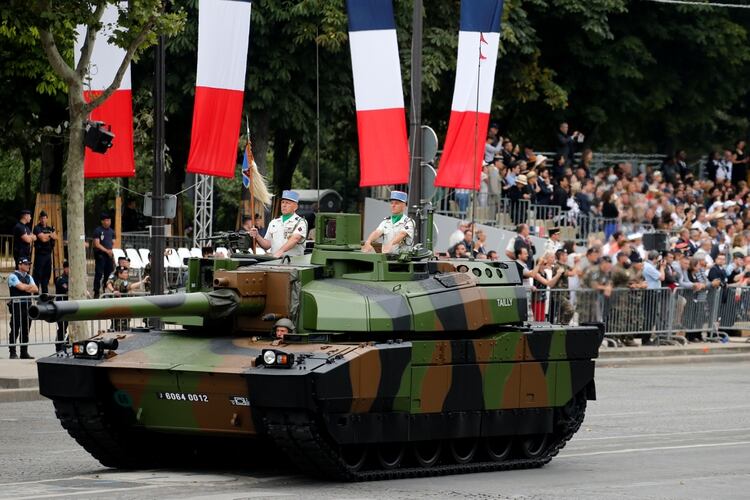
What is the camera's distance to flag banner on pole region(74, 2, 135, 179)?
2383 centimetres

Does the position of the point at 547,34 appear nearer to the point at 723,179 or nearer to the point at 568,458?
the point at 723,179

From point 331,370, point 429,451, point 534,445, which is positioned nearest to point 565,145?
point 534,445

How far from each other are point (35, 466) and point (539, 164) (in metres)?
22.4

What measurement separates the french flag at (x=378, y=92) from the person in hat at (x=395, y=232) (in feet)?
29.9

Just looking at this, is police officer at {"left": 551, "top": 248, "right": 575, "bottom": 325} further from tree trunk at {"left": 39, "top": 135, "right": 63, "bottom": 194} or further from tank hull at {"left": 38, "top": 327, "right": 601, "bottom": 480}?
tree trunk at {"left": 39, "top": 135, "right": 63, "bottom": 194}

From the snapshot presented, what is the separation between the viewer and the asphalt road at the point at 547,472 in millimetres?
13672

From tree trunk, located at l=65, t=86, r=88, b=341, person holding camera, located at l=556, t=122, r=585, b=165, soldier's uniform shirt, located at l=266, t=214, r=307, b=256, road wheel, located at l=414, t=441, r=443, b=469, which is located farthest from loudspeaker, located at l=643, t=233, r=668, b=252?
road wheel, located at l=414, t=441, r=443, b=469

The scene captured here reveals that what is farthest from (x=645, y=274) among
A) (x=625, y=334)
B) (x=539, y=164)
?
(x=539, y=164)

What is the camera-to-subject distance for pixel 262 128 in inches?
1387

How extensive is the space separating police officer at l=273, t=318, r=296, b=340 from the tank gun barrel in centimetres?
34

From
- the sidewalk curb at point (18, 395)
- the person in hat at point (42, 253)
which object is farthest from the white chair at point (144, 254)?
the sidewalk curb at point (18, 395)

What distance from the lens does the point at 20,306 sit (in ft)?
76.3

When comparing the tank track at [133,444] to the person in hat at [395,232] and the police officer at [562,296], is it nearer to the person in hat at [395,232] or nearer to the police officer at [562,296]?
the person in hat at [395,232]

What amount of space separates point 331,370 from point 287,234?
3025 mm
